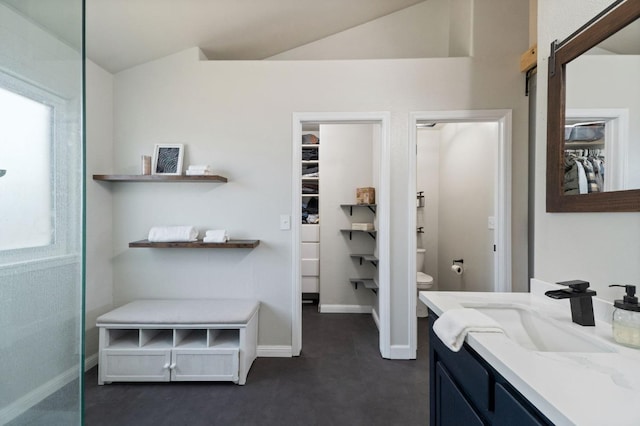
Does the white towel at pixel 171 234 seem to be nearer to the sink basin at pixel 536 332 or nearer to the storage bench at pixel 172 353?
the storage bench at pixel 172 353

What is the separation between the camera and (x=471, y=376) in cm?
89

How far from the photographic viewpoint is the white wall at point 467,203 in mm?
2678

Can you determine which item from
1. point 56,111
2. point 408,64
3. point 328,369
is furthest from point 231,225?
point 408,64

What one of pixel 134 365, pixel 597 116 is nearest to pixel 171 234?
pixel 134 365

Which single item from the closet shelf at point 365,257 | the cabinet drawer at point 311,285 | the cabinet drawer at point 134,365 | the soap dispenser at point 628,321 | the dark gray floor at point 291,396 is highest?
the soap dispenser at point 628,321

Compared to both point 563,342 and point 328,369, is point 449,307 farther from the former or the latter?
point 328,369

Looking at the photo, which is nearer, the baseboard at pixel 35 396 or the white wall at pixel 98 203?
the baseboard at pixel 35 396

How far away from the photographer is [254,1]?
213cm

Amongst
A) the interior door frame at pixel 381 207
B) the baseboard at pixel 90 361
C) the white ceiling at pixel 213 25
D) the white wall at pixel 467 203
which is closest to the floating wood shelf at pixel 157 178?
the interior door frame at pixel 381 207

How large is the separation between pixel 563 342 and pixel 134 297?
2831 millimetres

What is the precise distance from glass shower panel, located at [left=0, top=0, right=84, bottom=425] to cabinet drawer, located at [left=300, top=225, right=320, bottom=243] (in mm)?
2827

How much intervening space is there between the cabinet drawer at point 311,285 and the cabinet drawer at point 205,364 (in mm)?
1765

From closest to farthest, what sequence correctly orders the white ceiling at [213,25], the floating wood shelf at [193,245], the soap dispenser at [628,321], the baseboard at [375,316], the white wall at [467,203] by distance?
the soap dispenser at [628,321], the white ceiling at [213,25], the floating wood shelf at [193,245], the white wall at [467,203], the baseboard at [375,316]

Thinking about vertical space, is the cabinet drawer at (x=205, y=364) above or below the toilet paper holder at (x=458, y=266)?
below
